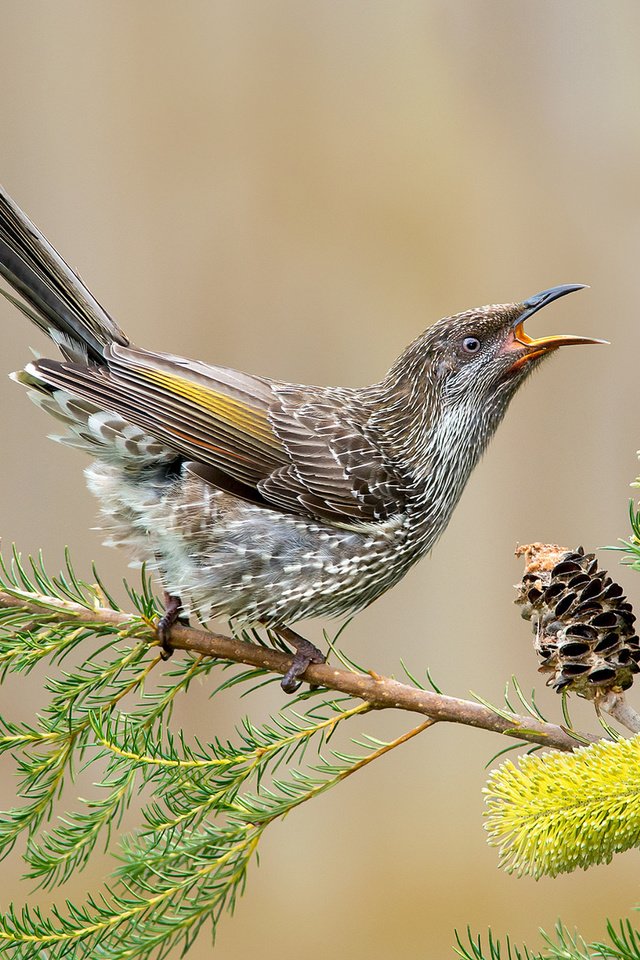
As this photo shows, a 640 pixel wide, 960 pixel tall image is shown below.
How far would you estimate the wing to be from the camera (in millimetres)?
1772

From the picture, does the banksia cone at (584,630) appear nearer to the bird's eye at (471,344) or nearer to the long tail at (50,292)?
the bird's eye at (471,344)

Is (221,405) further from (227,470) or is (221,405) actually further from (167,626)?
(167,626)

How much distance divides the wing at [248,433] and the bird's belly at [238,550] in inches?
1.6

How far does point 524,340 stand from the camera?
2.07 meters

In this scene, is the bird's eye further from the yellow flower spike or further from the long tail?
the yellow flower spike

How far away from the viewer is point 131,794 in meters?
1.33

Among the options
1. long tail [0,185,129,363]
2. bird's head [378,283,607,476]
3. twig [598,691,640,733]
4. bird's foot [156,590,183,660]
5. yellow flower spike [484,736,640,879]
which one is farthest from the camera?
bird's head [378,283,607,476]

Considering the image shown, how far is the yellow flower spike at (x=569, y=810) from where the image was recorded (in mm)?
894

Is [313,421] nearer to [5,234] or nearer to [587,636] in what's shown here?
[5,234]

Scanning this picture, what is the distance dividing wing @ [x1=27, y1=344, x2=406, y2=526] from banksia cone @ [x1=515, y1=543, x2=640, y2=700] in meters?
0.71

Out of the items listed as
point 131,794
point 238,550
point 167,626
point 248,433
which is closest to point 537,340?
point 248,433

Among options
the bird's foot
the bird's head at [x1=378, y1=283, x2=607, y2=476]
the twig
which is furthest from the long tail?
the twig

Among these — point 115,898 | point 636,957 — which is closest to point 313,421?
point 115,898

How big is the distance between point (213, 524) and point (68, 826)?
0.65 metres
